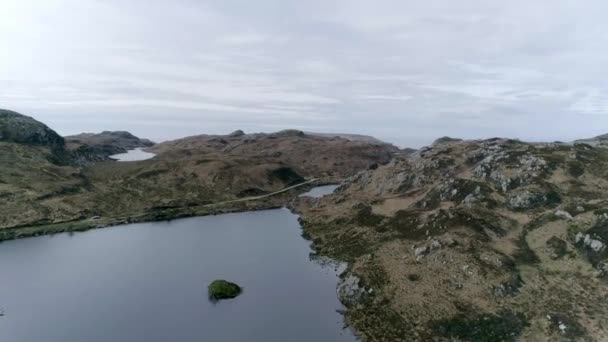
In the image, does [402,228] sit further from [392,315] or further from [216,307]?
[216,307]

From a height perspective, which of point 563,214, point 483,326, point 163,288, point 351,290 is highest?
point 563,214

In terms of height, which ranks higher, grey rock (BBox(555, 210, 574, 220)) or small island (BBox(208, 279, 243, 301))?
grey rock (BBox(555, 210, 574, 220))

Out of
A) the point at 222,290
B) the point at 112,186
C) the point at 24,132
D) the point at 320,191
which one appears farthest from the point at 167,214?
the point at 24,132

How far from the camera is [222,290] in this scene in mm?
65625

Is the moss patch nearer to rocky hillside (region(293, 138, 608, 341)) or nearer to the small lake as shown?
rocky hillside (region(293, 138, 608, 341))

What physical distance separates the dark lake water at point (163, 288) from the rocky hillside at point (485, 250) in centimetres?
769

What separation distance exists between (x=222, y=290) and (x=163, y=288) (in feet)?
38.5

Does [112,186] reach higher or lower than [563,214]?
lower

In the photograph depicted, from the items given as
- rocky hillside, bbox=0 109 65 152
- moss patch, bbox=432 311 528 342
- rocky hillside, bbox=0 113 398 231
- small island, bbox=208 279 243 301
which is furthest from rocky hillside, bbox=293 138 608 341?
rocky hillside, bbox=0 109 65 152

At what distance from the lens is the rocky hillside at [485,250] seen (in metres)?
51.8

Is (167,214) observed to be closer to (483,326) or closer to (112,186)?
(112,186)

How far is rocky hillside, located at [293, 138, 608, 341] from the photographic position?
51750 millimetres

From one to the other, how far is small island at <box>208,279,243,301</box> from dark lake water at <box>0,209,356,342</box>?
1704 mm

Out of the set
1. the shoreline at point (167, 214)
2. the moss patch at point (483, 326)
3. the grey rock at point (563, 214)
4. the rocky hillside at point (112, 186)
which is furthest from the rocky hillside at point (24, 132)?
the grey rock at point (563, 214)
